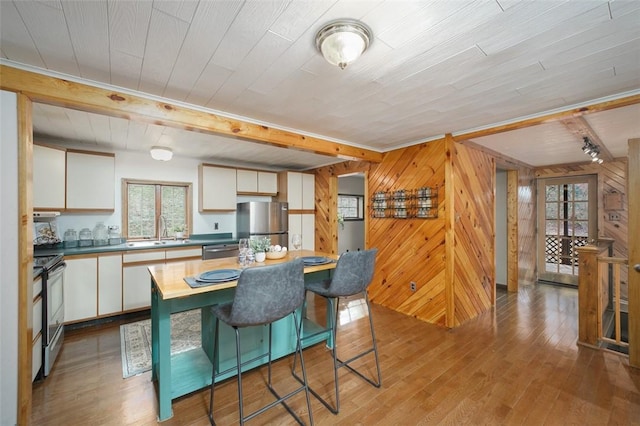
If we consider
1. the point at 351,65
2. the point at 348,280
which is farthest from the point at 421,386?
the point at 351,65

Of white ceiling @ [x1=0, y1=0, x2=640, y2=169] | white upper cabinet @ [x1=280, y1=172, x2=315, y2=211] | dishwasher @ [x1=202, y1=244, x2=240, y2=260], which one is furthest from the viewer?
white upper cabinet @ [x1=280, y1=172, x2=315, y2=211]

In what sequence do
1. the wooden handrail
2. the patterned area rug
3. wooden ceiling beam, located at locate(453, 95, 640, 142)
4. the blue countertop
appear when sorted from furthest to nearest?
the blue countertop → the wooden handrail → the patterned area rug → wooden ceiling beam, located at locate(453, 95, 640, 142)

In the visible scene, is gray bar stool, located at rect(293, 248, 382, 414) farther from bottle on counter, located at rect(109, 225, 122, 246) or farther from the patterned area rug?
bottle on counter, located at rect(109, 225, 122, 246)

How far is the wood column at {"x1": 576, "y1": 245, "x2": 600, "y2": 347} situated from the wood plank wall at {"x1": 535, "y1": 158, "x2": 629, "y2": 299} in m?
2.65

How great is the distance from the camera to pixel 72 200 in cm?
334

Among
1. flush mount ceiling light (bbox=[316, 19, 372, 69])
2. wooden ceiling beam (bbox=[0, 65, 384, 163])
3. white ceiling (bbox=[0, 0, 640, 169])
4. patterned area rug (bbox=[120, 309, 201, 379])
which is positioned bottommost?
patterned area rug (bbox=[120, 309, 201, 379])

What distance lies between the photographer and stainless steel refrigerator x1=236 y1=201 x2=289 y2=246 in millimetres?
4520

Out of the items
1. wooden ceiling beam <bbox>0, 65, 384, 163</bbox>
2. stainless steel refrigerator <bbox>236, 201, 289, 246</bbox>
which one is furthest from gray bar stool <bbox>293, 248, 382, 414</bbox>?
stainless steel refrigerator <bbox>236, 201, 289, 246</bbox>

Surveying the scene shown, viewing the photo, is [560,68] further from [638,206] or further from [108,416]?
[108,416]

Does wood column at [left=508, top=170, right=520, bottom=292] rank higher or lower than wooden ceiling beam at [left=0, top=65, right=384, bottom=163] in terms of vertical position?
lower

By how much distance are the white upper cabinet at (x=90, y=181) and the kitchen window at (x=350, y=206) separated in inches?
186

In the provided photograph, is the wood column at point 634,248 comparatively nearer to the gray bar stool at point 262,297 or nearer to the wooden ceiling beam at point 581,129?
the wooden ceiling beam at point 581,129

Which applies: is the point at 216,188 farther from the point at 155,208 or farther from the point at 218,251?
the point at 218,251

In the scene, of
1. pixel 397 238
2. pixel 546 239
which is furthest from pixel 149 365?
pixel 546 239
